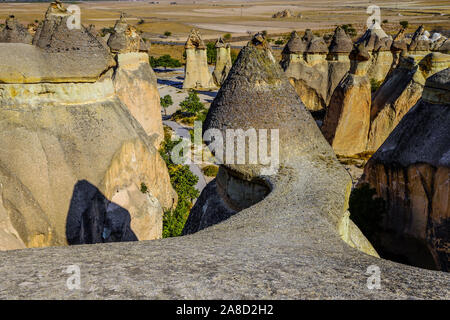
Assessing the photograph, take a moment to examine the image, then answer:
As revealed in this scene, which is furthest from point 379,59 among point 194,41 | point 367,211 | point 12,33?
point 12,33

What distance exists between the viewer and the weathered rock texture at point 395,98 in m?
15.6

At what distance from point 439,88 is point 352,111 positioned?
764 centimetres

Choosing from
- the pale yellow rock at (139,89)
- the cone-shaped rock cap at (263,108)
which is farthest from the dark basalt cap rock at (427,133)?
the pale yellow rock at (139,89)

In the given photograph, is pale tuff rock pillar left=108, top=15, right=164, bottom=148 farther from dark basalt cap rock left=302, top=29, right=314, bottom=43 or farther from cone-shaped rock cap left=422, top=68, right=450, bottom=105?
dark basalt cap rock left=302, top=29, right=314, bottom=43

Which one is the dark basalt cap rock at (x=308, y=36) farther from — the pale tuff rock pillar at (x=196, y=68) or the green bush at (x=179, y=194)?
the green bush at (x=179, y=194)

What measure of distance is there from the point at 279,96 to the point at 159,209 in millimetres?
4042

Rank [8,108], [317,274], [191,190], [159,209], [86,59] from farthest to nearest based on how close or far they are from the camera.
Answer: [191,190] → [159,209] → [86,59] → [8,108] → [317,274]

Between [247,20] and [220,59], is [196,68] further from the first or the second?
[247,20]

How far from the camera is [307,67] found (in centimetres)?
2300

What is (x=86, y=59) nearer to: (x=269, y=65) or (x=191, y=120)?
(x=269, y=65)

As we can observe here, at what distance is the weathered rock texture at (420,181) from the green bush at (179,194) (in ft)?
15.4

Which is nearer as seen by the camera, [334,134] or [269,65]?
[269,65]

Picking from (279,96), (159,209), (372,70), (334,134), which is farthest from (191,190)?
(372,70)

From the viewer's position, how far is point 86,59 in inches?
282
